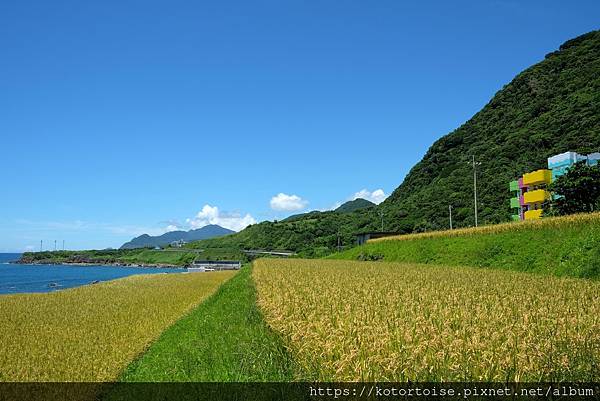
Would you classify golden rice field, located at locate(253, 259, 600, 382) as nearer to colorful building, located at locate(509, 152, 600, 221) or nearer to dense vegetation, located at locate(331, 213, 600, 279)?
dense vegetation, located at locate(331, 213, 600, 279)

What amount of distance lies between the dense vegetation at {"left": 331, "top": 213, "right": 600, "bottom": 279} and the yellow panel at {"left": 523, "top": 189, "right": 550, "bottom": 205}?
48.8ft

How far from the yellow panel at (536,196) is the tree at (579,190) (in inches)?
378

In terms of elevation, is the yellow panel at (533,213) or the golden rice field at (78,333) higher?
the yellow panel at (533,213)

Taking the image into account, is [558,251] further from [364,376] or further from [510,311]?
[364,376]

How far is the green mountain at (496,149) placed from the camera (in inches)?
3014

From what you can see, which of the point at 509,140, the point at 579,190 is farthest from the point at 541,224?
the point at 509,140

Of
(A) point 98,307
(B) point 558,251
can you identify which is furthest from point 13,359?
(B) point 558,251

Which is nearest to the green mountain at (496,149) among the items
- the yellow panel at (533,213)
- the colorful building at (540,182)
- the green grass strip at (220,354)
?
the colorful building at (540,182)

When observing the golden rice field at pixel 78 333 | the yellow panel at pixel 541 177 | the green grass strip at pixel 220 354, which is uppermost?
the yellow panel at pixel 541 177

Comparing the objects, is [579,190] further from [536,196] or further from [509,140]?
[509,140]

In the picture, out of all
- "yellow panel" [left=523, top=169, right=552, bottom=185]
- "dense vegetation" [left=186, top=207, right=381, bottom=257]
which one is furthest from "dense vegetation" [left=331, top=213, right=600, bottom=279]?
"dense vegetation" [left=186, top=207, right=381, bottom=257]

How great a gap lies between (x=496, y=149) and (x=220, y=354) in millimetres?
95164

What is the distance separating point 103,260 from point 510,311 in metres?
208

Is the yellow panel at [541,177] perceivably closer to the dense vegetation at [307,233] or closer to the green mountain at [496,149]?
the green mountain at [496,149]
